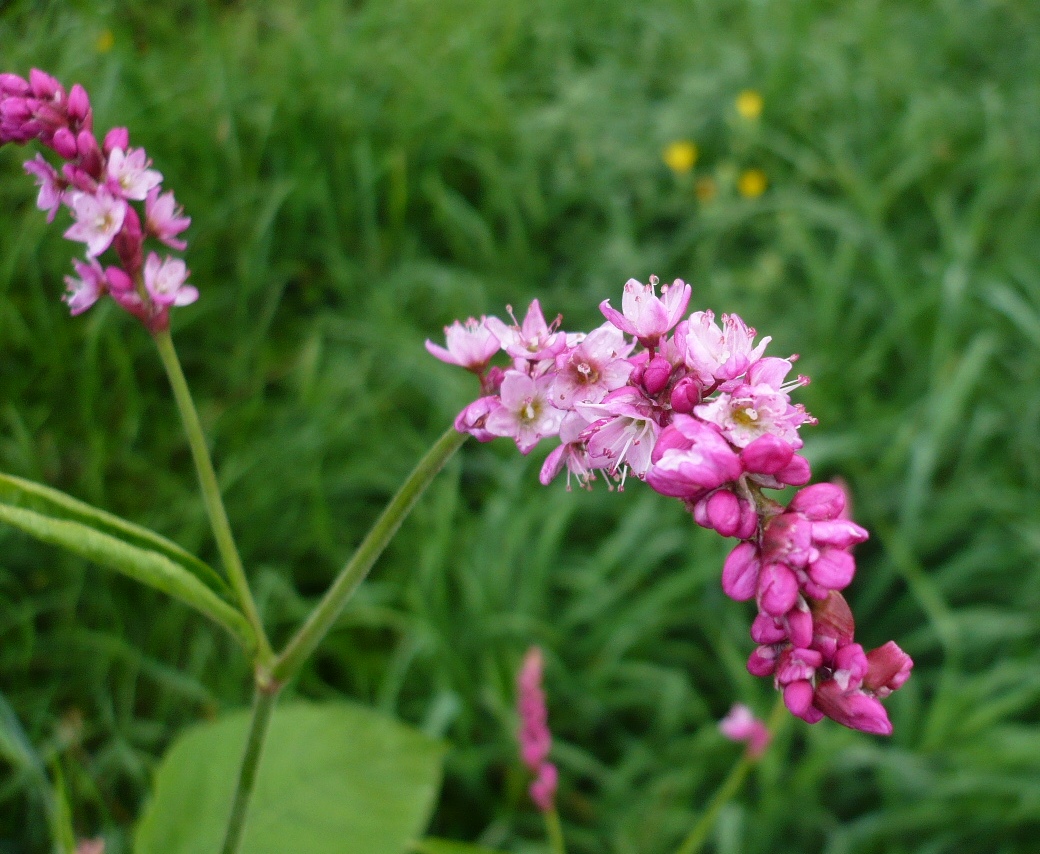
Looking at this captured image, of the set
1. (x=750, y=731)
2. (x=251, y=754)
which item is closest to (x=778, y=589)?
(x=251, y=754)

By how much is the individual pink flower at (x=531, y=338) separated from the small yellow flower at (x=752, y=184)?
3.35m

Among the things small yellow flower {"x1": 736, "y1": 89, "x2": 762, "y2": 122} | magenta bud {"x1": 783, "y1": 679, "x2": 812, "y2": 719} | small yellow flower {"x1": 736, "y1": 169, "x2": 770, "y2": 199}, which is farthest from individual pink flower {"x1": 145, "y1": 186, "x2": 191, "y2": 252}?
small yellow flower {"x1": 736, "y1": 89, "x2": 762, "y2": 122}

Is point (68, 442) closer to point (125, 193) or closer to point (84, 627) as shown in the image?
point (84, 627)

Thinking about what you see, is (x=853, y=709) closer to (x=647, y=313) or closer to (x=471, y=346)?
(x=647, y=313)

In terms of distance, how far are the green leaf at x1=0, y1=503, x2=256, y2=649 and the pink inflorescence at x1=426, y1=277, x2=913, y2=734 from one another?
34 centimetres

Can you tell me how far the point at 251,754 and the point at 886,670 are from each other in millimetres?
808

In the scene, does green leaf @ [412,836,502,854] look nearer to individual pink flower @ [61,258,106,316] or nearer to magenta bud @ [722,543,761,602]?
magenta bud @ [722,543,761,602]

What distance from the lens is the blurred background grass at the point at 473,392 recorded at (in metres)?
2.66

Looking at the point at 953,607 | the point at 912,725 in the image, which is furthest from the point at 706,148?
the point at 912,725

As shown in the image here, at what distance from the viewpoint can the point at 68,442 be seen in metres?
2.83

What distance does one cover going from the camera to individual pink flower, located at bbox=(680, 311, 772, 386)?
0.91 meters

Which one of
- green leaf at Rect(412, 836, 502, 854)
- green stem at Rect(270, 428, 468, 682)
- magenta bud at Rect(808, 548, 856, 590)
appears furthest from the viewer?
green leaf at Rect(412, 836, 502, 854)

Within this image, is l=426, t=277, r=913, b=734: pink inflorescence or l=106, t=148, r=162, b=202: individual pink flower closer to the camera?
l=426, t=277, r=913, b=734: pink inflorescence

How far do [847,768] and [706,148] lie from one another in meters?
→ 2.85
